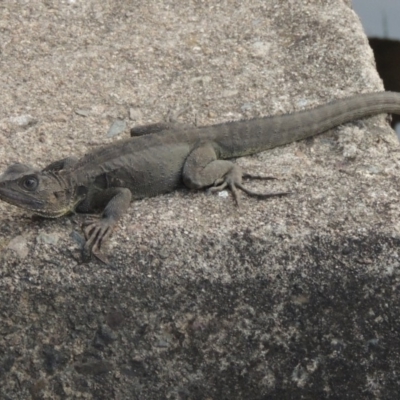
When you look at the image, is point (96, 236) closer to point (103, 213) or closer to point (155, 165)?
point (103, 213)

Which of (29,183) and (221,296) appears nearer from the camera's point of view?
(221,296)

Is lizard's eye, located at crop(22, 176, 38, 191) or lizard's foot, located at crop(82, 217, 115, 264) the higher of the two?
lizard's eye, located at crop(22, 176, 38, 191)

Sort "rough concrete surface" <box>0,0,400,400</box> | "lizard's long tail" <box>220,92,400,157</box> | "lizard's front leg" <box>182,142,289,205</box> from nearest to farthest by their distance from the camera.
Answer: "rough concrete surface" <box>0,0,400,400</box>, "lizard's front leg" <box>182,142,289,205</box>, "lizard's long tail" <box>220,92,400,157</box>

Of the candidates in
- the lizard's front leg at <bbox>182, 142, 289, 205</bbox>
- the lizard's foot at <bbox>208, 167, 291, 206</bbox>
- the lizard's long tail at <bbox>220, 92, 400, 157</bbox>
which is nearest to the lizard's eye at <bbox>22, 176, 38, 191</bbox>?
the lizard's front leg at <bbox>182, 142, 289, 205</bbox>

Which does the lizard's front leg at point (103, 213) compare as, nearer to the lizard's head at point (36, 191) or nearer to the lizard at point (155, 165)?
the lizard at point (155, 165)

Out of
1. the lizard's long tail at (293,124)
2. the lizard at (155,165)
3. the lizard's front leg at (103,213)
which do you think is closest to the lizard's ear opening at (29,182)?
the lizard at (155,165)

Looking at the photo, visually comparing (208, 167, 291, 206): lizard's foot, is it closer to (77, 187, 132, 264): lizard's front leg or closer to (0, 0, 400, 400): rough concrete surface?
(0, 0, 400, 400): rough concrete surface

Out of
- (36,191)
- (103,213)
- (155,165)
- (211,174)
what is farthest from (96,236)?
(211,174)
